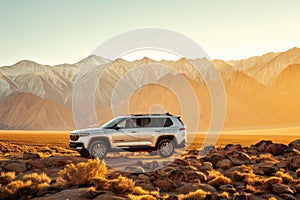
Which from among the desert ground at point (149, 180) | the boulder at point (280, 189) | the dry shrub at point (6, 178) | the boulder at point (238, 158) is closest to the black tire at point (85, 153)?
the desert ground at point (149, 180)

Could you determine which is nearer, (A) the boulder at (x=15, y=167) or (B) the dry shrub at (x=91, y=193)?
(B) the dry shrub at (x=91, y=193)

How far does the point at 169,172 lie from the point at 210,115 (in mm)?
91714

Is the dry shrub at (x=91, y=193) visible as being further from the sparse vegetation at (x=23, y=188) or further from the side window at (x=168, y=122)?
the side window at (x=168, y=122)

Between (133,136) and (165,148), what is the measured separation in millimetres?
1976

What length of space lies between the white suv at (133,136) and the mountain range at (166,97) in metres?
65.9

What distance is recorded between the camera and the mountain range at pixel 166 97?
109938 millimetres

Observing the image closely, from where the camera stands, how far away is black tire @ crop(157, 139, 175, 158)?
2058 centimetres

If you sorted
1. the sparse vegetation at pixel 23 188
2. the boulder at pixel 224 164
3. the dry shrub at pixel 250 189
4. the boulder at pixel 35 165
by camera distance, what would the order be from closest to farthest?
the sparse vegetation at pixel 23 188 < the dry shrub at pixel 250 189 < the boulder at pixel 35 165 < the boulder at pixel 224 164

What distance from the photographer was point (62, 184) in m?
12.7

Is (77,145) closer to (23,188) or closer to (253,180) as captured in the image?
(23,188)

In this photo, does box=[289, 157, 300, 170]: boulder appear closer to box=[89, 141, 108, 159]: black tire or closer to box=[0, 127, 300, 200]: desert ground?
box=[0, 127, 300, 200]: desert ground

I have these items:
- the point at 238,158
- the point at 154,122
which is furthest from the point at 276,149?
the point at 154,122

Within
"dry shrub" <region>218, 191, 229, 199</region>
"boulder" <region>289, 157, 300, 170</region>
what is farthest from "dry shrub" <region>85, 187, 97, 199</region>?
"boulder" <region>289, 157, 300, 170</region>

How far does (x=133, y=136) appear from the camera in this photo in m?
19.7
